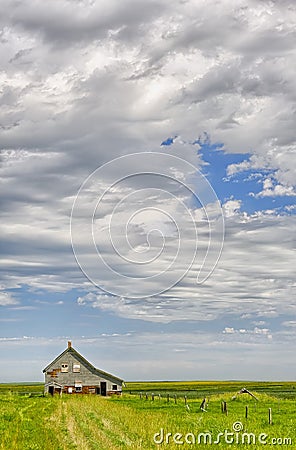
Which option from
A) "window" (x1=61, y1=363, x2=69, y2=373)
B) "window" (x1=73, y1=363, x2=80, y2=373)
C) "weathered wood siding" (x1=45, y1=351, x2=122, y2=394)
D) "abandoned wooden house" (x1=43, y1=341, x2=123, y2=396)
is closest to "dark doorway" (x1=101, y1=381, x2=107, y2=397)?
"abandoned wooden house" (x1=43, y1=341, x2=123, y2=396)

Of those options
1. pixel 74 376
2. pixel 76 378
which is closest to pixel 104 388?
pixel 76 378

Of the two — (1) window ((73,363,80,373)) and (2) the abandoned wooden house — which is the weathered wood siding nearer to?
(2) the abandoned wooden house

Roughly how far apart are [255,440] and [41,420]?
12.0m

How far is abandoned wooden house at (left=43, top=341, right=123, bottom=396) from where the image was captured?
8806cm

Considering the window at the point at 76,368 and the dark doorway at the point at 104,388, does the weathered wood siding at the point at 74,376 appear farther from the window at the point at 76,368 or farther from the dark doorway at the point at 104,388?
the dark doorway at the point at 104,388

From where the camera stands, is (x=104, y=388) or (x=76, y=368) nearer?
(x=76, y=368)

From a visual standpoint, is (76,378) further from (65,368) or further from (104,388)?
(104,388)

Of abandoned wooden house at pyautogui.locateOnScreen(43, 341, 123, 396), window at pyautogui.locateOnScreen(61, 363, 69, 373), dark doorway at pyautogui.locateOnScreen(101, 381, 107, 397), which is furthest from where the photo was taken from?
window at pyautogui.locateOnScreen(61, 363, 69, 373)

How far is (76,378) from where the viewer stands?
88.4 m

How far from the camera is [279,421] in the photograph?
36.4 metres

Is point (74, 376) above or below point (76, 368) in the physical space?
below

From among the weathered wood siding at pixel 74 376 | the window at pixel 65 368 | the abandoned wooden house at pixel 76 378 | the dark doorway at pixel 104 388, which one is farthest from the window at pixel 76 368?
the dark doorway at pixel 104 388

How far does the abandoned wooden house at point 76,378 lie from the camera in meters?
88.1

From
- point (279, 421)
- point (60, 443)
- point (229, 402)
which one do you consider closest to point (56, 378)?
point (229, 402)
